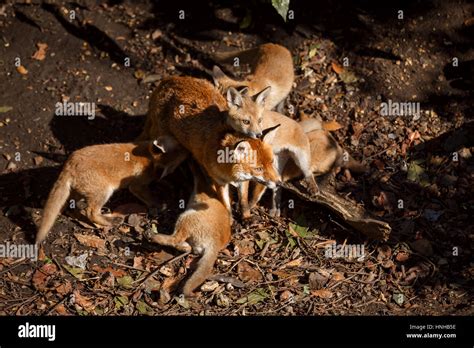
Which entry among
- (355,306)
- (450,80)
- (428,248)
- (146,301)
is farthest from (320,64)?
(146,301)

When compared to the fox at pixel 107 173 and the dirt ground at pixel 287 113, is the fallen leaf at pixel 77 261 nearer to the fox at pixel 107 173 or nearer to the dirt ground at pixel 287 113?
the dirt ground at pixel 287 113

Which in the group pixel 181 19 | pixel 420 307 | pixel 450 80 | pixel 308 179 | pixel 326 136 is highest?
pixel 181 19

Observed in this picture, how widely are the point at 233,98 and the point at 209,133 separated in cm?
71

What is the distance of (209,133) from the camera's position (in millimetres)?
8883

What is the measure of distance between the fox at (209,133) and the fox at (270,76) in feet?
1.71

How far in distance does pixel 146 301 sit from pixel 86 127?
3.42m

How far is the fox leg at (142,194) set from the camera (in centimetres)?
905

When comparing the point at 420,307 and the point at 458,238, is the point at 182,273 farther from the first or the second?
the point at 458,238

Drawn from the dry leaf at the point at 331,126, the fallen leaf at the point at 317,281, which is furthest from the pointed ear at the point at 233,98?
the fallen leaf at the point at 317,281

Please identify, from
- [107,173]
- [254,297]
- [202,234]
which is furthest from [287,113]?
[254,297]

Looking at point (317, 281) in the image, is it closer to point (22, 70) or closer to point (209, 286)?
point (209, 286)

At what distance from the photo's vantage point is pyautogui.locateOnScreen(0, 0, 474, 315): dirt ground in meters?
8.06

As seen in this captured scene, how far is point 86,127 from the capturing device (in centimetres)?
998

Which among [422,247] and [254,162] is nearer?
[254,162]
